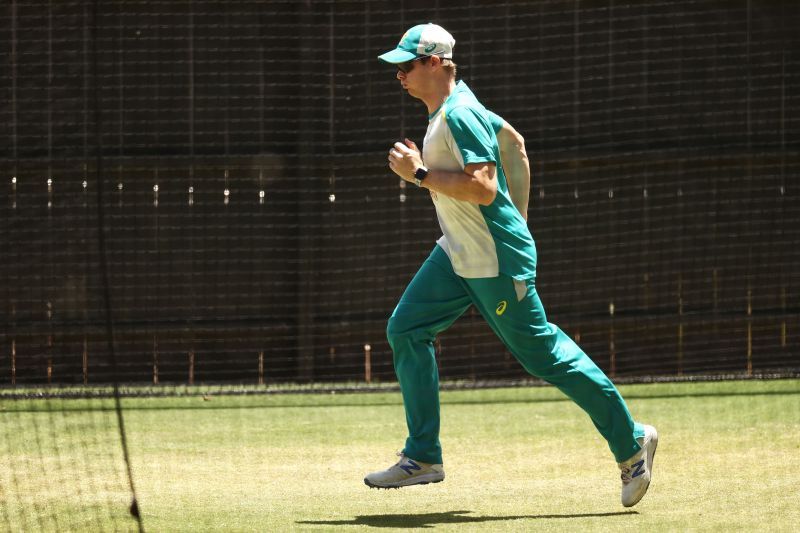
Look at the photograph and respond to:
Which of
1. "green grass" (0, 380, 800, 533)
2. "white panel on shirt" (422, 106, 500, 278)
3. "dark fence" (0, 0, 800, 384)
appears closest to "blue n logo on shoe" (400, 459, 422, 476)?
"green grass" (0, 380, 800, 533)

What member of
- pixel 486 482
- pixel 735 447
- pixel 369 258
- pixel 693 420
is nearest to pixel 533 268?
pixel 486 482

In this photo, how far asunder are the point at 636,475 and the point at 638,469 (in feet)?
0.11

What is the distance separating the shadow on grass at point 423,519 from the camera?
494 cm

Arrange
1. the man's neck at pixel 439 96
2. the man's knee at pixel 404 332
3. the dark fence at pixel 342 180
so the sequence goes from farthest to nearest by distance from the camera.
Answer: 1. the dark fence at pixel 342 180
2. the man's knee at pixel 404 332
3. the man's neck at pixel 439 96

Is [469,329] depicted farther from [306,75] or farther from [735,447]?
[735,447]

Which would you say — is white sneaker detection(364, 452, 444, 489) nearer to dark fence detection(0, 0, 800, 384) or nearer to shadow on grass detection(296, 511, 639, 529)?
shadow on grass detection(296, 511, 639, 529)

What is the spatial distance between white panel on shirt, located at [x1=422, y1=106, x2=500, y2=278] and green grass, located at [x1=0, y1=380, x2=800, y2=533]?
3.15ft

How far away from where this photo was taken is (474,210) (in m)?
5.06

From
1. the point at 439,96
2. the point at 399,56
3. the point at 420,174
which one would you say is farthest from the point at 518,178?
the point at 399,56

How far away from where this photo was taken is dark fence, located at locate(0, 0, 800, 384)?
374 inches

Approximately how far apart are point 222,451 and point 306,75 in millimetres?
3607

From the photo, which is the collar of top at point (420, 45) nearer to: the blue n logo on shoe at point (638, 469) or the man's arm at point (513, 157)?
the man's arm at point (513, 157)

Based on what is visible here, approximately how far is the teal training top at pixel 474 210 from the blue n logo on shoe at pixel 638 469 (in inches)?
32.7

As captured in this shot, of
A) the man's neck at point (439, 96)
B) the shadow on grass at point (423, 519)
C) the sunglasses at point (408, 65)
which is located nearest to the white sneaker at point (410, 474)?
the shadow on grass at point (423, 519)
